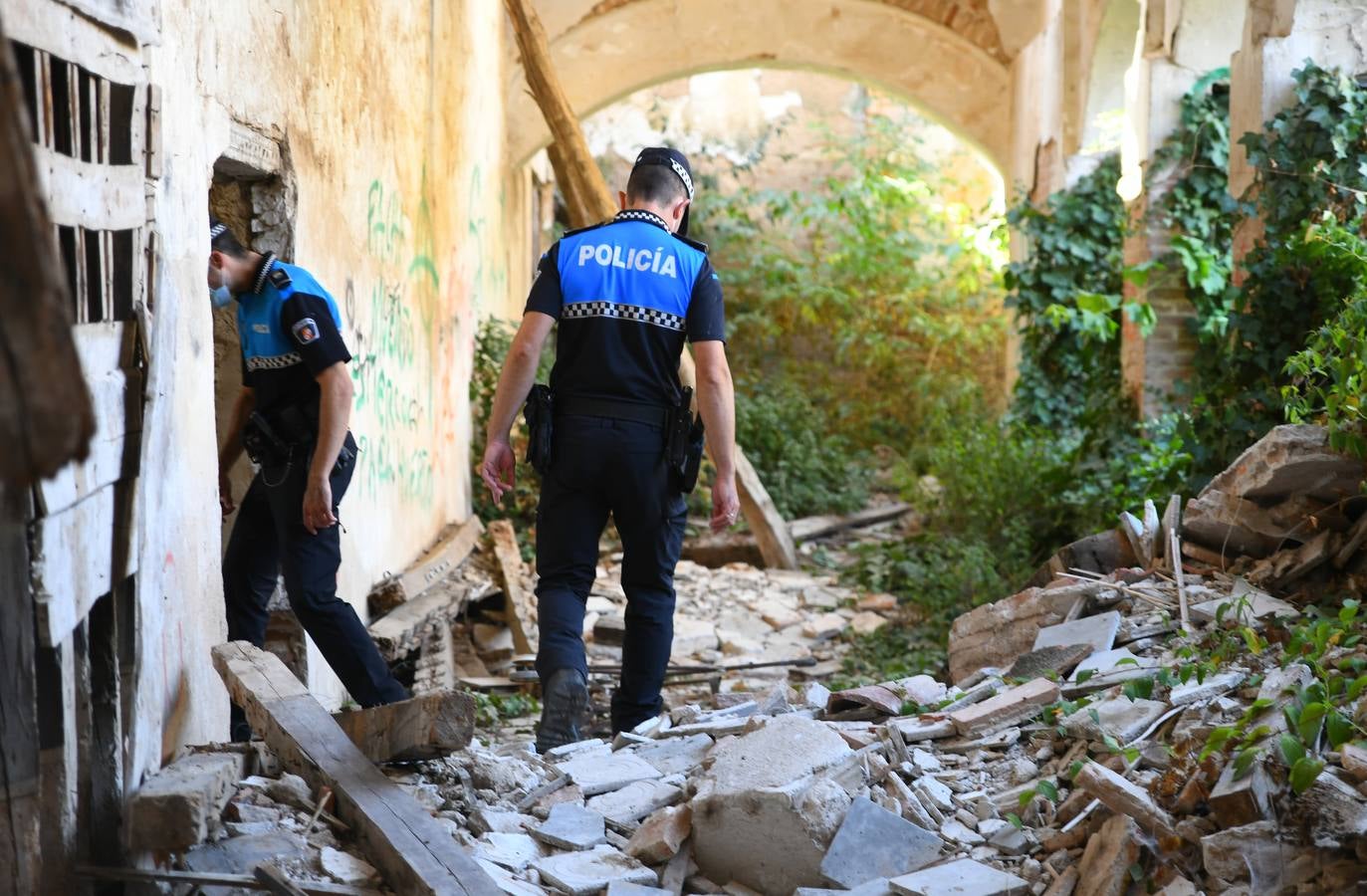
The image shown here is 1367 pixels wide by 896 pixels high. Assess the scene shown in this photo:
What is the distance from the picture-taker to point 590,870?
2.87 m

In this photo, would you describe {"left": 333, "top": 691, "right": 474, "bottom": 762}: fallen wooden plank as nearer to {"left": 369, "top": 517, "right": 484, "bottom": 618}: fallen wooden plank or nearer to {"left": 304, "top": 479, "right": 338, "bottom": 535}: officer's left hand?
{"left": 304, "top": 479, "right": 338, "bottom": 535}: officer's left hand

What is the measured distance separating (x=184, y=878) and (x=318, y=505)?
55.5 inches

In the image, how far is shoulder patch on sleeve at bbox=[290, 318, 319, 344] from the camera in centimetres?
367

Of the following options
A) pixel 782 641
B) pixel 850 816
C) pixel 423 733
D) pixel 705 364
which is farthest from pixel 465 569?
pixel 850 816

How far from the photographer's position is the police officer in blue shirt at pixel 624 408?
3.98 metres

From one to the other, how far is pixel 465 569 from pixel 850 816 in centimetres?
461

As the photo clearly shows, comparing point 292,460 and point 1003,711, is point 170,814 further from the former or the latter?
point 1003,711

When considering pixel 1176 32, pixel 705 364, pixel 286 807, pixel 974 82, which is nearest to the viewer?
pixel 286 807

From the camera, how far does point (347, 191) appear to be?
518cm

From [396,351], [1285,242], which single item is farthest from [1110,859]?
[396,351]

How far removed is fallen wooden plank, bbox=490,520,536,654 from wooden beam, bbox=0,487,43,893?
467 cm

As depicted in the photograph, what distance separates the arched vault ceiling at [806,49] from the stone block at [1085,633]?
26.4 feet

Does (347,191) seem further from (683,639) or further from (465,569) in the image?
(683,639)

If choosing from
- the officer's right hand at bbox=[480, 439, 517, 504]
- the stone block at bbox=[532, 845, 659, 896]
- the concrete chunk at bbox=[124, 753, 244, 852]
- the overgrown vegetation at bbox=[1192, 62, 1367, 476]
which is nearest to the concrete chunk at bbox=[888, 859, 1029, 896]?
the stone block at bbox=[532, 845, 659, 896]
